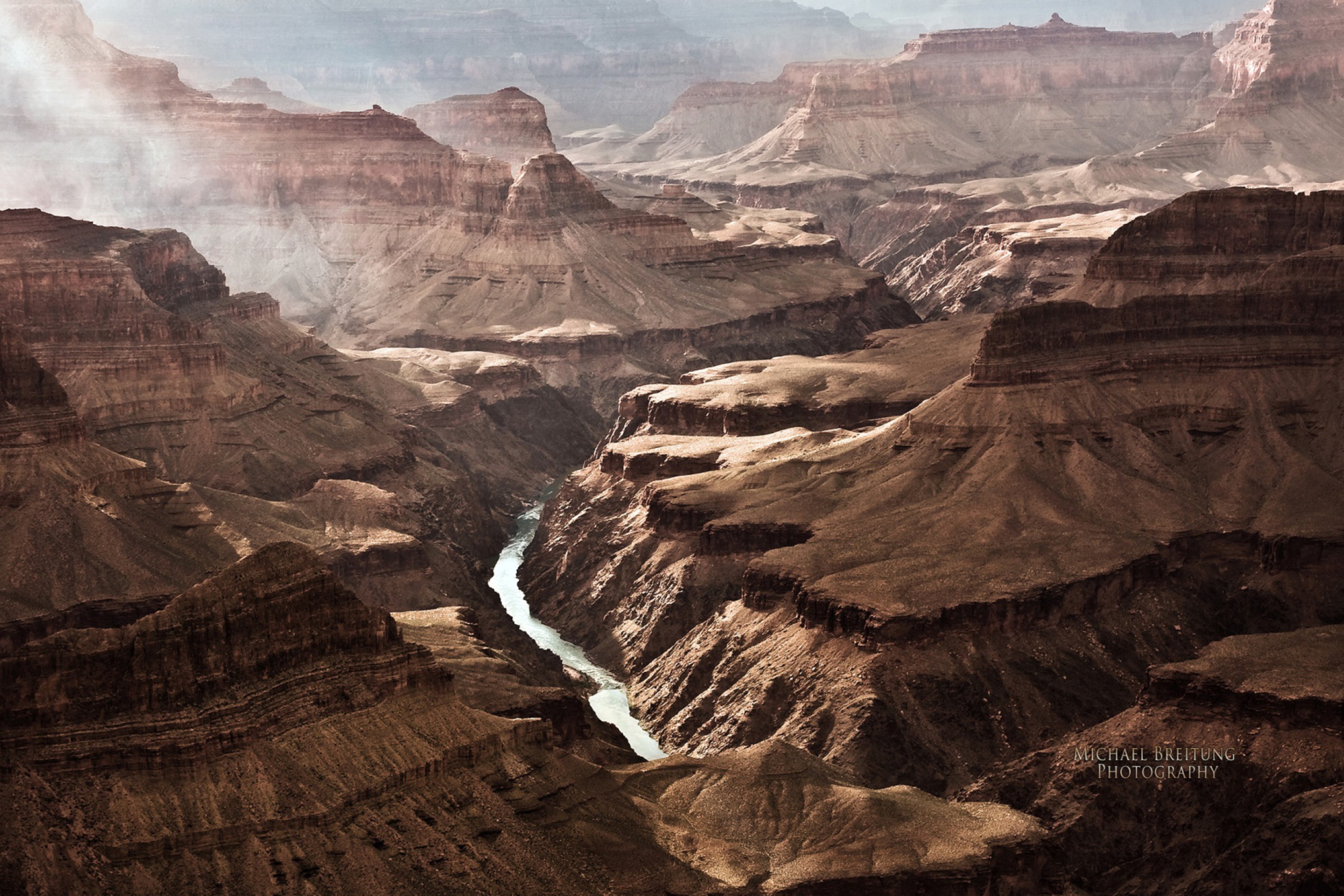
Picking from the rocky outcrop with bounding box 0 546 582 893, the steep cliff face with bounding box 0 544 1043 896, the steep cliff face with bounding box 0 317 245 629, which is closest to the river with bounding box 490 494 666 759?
the steep cliff face with bounding box 0 317 245 629

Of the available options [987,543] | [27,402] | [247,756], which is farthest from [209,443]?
[247,756]

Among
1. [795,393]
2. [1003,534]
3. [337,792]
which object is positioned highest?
[337,792]

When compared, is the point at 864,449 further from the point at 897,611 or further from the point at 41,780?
the point at 41,780

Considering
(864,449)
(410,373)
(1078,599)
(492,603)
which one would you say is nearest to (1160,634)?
(1078,599)

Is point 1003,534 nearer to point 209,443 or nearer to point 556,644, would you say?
point 556,644

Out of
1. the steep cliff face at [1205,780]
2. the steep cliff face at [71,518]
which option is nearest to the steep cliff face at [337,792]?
the steep cliff face at [1205,780]
